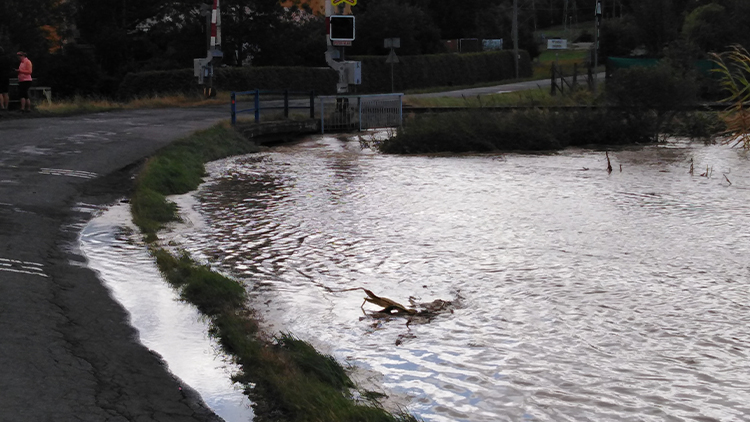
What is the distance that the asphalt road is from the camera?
5.05 metres

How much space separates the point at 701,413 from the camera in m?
5.45

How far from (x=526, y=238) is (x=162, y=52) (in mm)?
50351

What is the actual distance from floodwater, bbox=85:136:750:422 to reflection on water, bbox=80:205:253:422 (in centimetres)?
65

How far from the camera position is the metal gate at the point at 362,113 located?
2705 centimetres

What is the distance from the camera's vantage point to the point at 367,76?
50500 mm

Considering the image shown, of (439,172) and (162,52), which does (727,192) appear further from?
(162,52)

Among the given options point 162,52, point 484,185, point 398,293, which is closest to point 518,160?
point 484,185

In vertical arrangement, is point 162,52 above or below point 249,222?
above

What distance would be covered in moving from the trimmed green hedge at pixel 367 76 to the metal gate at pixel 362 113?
12.7 m

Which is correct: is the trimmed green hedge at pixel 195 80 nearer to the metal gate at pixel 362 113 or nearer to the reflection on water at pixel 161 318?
the metal gate at pixel 362 113

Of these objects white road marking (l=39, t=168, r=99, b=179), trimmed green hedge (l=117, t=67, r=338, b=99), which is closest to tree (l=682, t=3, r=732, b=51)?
trimmed green hedge (l=117, t=67, r=338, b=99)

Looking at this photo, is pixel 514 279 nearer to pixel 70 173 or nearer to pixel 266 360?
pixel 266 360

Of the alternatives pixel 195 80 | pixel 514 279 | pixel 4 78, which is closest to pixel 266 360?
pixel 514 279

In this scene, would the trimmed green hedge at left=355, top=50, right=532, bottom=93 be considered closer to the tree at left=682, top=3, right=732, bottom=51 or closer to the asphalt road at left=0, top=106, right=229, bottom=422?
the tree at left=682, top=3, right=732, bottom=51
